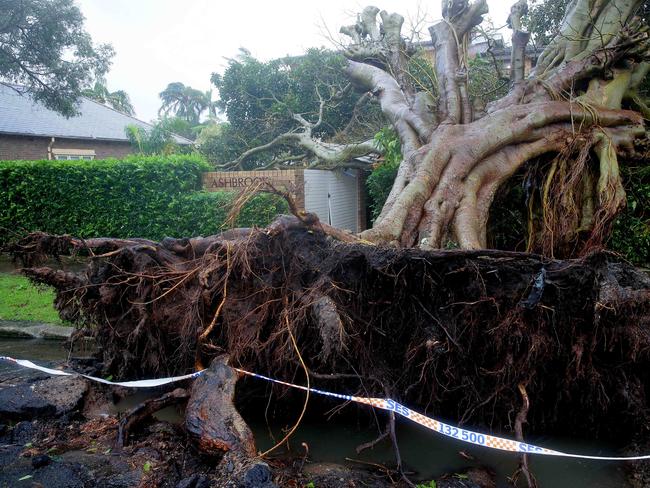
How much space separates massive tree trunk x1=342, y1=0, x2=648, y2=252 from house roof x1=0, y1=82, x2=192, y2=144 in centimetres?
1409

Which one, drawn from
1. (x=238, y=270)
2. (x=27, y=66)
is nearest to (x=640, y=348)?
(x=238, y=270)

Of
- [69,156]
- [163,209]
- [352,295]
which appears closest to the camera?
[352,295]

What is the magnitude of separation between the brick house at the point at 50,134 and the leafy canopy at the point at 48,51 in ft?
7.13

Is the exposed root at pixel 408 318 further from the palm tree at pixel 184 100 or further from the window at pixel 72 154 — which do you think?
the palm tree at pixel 184 100

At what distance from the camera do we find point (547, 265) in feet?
13.0

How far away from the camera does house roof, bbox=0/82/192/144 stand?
64.1 feet

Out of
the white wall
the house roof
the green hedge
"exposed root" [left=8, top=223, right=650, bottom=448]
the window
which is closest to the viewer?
"exposed root" [left=8, top=223, right=650, bottom=448]

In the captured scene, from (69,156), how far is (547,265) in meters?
21.3

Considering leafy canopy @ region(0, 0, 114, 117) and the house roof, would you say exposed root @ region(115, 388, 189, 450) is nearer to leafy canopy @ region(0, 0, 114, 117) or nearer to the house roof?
leafy canopy @ region(0, 0, 114, 117)

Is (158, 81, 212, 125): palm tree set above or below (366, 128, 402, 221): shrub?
above

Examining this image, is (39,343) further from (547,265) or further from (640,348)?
(640,348)

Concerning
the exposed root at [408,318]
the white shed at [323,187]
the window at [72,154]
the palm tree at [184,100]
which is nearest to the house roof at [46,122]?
the window at [72,154]

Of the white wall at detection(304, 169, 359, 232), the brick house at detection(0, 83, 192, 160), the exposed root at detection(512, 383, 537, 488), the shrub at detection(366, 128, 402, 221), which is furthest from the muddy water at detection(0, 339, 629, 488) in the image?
the brick house at detection(0, 83, 192, 160)

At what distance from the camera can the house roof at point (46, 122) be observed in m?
19.5
